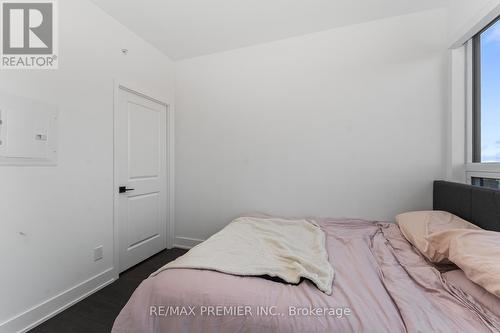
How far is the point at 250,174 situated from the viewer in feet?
8.68

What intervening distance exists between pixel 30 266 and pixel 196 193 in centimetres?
166

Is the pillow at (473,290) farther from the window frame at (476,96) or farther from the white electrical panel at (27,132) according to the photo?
the white electrical panel at (27,132)

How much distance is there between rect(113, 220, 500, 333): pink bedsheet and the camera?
0.85 metres

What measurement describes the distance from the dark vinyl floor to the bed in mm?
770

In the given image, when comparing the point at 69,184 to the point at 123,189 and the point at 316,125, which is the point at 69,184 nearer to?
the point at 123,189

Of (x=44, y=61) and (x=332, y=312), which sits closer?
(x=332, y=312)

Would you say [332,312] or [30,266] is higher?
[332,312]

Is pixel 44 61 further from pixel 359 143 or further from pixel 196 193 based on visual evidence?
pixel 359 143

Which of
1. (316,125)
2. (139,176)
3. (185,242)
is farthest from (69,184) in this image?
(316,125)

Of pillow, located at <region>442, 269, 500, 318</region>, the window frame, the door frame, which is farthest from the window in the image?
the door frame

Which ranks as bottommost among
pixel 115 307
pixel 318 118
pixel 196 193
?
pixel 115 307

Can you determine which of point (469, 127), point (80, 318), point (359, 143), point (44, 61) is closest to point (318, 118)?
point (359, 143)

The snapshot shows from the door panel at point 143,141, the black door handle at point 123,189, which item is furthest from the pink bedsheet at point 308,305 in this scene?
the door panel at point 143,141

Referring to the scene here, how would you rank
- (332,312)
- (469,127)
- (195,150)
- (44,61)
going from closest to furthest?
1. (332,312)
2. (44,61)
3. (469,127)
4. (195,150)
